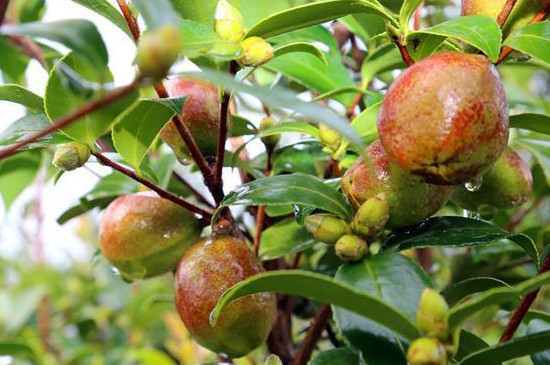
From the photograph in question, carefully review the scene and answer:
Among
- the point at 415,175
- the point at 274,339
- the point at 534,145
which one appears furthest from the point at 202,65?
the point at 534,145

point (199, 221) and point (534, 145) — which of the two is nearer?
point (199, 221)

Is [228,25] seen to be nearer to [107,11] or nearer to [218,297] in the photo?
[107,11]

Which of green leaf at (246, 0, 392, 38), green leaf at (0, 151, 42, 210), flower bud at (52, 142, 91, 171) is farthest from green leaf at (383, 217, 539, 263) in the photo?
green leaf at (0, 151, 42, 210)

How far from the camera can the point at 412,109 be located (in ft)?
2.02

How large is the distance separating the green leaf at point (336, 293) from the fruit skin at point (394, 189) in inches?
6.9

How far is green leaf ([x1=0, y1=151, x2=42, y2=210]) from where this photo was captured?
1219 millimetres

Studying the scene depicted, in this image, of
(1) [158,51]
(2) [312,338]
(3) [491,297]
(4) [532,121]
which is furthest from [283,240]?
(1) [158,51]

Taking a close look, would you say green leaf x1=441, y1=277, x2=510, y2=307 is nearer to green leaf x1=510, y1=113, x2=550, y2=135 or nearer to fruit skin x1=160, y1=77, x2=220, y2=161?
green leaf x1=510, y1=113, x2=550, y2=135

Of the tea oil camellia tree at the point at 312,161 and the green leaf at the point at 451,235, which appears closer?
the tea oil camellia tree at the point at 312,161

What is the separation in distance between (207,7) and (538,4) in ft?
1.15

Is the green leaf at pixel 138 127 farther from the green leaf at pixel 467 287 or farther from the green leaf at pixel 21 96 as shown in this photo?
the green leaf at pixel 467 287

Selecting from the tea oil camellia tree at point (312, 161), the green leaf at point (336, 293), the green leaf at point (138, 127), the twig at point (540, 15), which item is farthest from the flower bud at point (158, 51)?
the twig at point (540, 15)

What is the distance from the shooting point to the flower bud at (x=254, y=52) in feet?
2.14

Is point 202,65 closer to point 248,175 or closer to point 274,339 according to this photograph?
point 248,175
